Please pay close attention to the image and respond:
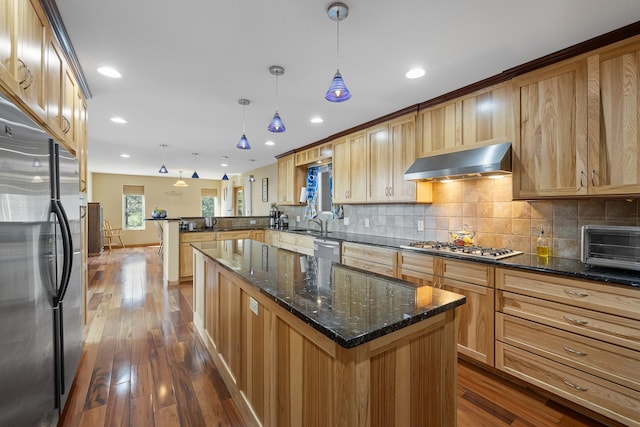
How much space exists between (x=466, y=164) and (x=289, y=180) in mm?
3627

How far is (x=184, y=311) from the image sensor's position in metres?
3.52

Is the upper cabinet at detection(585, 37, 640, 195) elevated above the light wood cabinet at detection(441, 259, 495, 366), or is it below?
above

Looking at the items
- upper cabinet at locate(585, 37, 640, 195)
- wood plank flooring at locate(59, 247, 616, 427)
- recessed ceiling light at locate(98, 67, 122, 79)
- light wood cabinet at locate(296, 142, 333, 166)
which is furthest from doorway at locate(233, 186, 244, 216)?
upper cabinet at locate(585, 37, 640, 195)

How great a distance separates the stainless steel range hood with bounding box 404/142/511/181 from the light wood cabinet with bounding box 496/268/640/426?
819 millimetres

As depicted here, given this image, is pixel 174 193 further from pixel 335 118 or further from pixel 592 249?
pixel 592 249

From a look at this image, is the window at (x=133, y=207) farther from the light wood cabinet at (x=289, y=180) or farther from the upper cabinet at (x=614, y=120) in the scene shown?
the upper cabinet at (x=614, y=120)

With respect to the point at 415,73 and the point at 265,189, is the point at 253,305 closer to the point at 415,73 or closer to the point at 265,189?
the point at 415,73

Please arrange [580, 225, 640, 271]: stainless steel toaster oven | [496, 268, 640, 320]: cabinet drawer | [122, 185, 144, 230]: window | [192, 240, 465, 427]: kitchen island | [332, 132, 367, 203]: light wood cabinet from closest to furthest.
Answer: [192, 240, 465, 427]: kitchen island < [496, 268, 640, 320]: cabinet drawer < [580, 225, 640, 271]: stainless steel toaster oven < [332, 132, 367, 203]: light wood cabinet < [122, 185, 144, 230]: window

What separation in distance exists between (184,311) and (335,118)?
9.88 ft

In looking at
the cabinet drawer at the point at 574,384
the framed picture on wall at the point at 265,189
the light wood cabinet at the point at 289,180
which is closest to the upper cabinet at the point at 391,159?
the cabinet drawer at the point at 574,384

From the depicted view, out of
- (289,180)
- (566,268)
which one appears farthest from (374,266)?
(289,180)

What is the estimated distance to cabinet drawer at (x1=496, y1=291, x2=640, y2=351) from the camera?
160 centimetres

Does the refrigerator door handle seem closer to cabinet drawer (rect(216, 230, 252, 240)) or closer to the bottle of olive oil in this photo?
the bottle of olive oil

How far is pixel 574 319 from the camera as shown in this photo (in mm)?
1772
